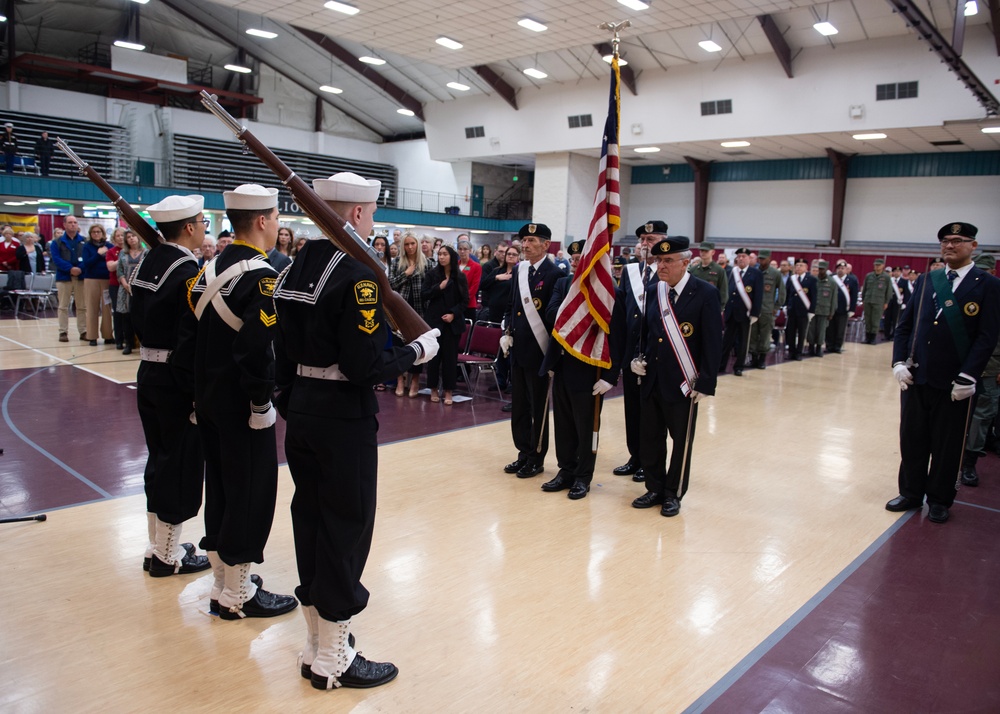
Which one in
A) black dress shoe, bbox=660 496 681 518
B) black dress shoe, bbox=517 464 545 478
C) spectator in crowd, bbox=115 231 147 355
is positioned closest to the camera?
black dress shoe, bbox=660 496 681 518

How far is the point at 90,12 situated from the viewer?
2380cm

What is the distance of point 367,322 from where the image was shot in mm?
2438

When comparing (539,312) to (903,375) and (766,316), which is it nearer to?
(903,375)

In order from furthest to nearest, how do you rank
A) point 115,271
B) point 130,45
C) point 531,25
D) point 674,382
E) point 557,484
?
point 130,45
point 531,25
point 115,271
point 557,484
point 674,382

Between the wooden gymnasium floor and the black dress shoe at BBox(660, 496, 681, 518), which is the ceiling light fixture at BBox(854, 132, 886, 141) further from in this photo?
the black dress shoe at BBox(660, 496, 681, 518)

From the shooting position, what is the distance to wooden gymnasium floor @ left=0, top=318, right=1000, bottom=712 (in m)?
2.66

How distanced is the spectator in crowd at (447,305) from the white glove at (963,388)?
14.9ft

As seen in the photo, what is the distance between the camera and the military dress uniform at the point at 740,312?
1055 centimetres

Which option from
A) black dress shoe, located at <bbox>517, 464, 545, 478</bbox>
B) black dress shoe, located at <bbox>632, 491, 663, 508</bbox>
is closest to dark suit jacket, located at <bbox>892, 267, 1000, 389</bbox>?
black dress shoe, located at <bbox>632, 491, 663, 508</bbox>

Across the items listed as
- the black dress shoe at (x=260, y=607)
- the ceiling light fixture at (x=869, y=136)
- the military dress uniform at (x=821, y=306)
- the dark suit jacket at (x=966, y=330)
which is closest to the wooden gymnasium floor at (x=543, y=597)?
the black dress shoe at (x=260, y=607)

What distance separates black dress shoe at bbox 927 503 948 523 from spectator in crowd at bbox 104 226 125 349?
9.83m

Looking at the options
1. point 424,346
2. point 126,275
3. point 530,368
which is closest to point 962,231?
point 530,368

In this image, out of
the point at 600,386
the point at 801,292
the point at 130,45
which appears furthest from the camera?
the point at 130,45

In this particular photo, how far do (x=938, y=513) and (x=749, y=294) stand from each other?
6363 millimetres
